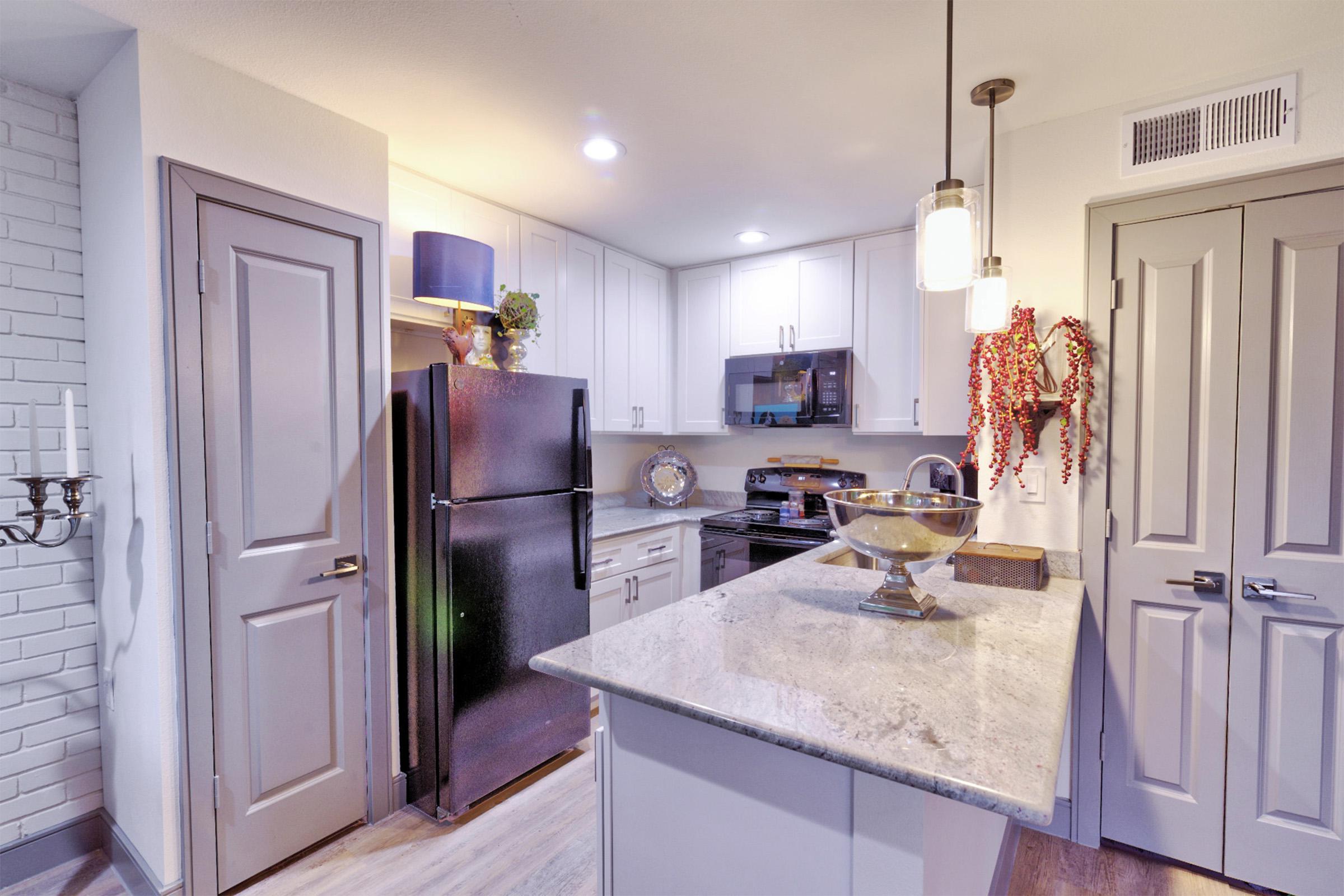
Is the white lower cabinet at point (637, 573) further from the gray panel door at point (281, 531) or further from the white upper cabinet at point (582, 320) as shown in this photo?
the gray panel door at point (281, 531)

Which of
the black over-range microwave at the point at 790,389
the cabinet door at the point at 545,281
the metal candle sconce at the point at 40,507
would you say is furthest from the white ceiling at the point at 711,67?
the metal candle sconce at the point at 40,507

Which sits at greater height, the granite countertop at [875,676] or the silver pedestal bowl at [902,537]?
the silver pedestal bowl at [902,537]

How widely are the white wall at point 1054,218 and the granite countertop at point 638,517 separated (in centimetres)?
163

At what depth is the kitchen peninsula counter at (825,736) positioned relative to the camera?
82 cm

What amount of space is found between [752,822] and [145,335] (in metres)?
1.88

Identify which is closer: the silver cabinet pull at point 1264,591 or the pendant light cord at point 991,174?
the silver cabinet pull at point 1264,591

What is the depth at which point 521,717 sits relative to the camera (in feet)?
7.79

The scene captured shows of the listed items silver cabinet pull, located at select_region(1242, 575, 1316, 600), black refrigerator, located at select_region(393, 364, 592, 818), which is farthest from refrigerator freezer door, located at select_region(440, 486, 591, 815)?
silver cabinet pull, located at select_region(1242, 575, 1316, 600)

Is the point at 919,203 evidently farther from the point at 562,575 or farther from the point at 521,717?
the point at 521,717

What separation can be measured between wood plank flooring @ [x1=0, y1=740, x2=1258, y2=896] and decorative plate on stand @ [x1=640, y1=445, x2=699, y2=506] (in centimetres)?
206

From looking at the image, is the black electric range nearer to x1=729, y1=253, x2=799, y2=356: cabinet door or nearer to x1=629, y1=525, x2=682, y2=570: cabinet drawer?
x1=629, y1=525, x2=682, y2=570: cabinet drawer

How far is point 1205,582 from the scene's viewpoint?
72.4 inches

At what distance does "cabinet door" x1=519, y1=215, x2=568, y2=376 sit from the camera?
9.60 feet

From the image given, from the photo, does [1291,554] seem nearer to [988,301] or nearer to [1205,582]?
[1205,582]
